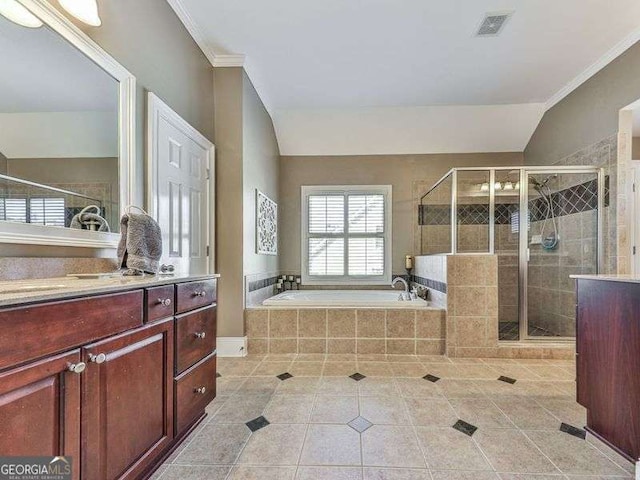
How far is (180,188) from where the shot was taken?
230cm

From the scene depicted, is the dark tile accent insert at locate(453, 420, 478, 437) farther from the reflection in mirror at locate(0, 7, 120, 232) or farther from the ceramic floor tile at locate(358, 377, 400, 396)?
the reflection in mirror at locate(0, 7, 120, 232)

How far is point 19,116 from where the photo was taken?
120cm

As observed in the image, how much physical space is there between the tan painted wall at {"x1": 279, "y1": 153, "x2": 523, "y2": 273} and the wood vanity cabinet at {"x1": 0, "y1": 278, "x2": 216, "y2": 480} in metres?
2.75

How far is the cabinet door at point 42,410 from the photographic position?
71 cm

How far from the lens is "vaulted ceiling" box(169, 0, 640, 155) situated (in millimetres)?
2223

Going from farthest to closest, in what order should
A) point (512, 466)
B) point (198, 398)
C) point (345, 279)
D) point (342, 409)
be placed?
point (345, 279), point (342, 409), point (198, 398), point (512, 466)

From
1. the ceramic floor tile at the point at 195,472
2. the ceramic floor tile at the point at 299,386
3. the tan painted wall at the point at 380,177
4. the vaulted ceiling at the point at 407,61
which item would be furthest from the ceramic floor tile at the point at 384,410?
the vaulted ceiling at the point at 407,61

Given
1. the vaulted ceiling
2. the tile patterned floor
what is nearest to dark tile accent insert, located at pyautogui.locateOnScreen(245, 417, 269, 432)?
the tile patterned floor

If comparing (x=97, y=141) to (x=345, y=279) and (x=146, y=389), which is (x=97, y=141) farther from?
(x=345, y=279)

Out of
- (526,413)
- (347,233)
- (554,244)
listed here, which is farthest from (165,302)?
(554,244)

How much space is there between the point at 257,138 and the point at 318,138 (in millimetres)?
1102

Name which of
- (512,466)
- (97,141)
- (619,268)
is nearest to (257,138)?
(97,141)

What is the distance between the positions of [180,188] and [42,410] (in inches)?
69.6

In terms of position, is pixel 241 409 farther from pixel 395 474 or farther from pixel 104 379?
pixel 104 379
